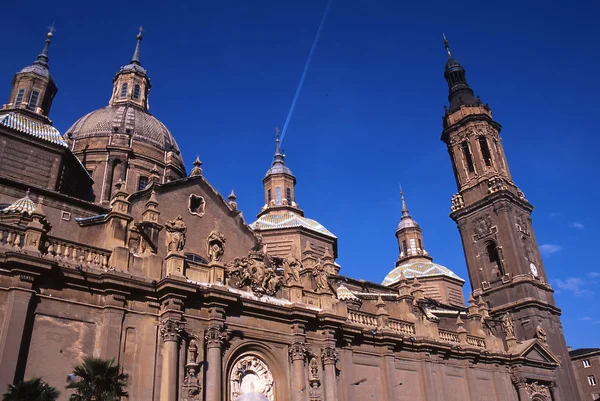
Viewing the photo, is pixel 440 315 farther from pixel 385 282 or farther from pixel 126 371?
pixel 126 371

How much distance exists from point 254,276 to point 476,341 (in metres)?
17.3

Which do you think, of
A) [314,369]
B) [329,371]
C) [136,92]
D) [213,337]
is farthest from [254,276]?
[136,92]

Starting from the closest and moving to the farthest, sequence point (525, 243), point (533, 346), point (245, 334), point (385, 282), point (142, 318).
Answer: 1. point (142, 318)
2. point (245, 334)
3. point (533, 346)
4. point (525, 243)
5. point (385, 282)

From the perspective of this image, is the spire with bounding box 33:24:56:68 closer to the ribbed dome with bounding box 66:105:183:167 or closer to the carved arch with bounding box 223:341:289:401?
the ribbed dome with bounding box 66:105:183:167

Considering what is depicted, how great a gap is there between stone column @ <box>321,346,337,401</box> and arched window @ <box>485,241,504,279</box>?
85.4 ft

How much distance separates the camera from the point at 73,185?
3275 cm

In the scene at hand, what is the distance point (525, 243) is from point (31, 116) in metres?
39.5

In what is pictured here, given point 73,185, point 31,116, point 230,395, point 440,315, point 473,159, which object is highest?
point 473,159

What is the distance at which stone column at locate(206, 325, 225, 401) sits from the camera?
1929cm

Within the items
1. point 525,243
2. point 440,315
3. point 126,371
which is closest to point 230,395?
point 126,371

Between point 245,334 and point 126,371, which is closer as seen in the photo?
point 126,371

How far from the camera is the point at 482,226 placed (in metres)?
47.3

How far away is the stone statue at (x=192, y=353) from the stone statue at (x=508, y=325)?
25.1 metres

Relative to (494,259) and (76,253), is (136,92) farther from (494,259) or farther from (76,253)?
(494,259)
